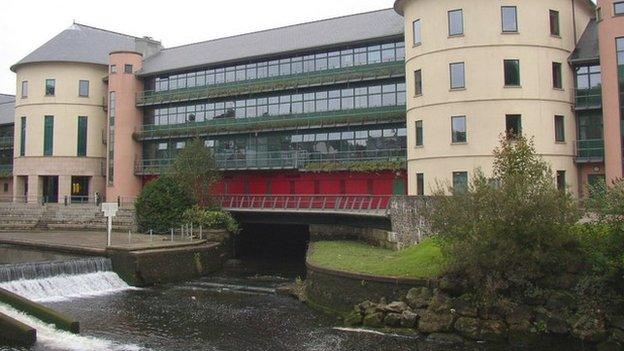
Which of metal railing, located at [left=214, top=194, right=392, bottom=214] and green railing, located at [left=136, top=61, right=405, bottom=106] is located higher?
green railing, located at [left=136, top=61, right=405, bottom=106]

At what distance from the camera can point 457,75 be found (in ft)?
103

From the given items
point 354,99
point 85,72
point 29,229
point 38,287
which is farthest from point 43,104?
point 38,287

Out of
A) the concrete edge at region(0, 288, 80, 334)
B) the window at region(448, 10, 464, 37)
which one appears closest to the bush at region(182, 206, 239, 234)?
the concrete edge at region(0, 288, 80, 334)

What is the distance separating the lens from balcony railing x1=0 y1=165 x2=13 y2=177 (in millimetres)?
57356

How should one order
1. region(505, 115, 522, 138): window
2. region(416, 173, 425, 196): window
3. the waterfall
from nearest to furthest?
A: the waterfall, region(505, 115, 522, 138): window, region(416, 173, 425, 196): window

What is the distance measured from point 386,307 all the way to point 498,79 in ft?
52.9

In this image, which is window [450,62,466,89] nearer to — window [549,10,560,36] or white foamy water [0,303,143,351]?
window [549,10,560,36]

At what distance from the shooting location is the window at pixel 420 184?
32.7 metres

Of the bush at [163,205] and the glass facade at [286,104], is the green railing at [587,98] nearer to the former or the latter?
the glass facade at [286,104]

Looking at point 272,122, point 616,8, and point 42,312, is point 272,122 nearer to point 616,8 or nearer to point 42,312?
point 616,8

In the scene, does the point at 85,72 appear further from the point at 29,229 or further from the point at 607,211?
the point at 607,211

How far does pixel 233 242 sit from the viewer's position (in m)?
38.6

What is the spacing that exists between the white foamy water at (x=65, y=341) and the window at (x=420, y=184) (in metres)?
19.6

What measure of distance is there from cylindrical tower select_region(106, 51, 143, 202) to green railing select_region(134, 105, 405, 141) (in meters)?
1.31
